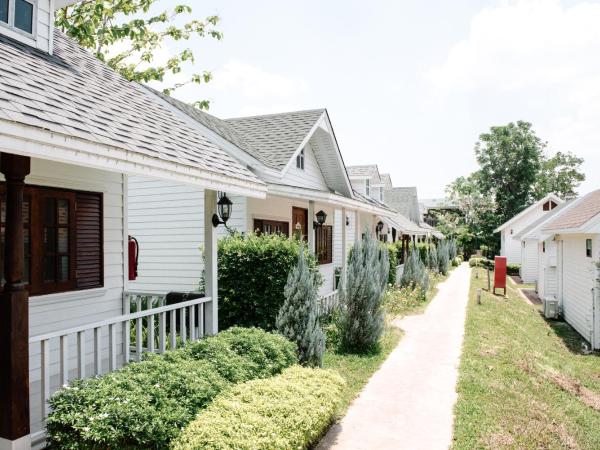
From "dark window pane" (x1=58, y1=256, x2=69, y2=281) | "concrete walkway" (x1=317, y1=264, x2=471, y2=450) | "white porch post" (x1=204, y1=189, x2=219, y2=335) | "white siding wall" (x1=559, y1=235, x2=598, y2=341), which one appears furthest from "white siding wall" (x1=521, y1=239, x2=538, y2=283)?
"dark window pane" (x1=58, y1=256, x2=69, y2=281)

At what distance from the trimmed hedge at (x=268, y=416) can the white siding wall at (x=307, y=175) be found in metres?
8.04

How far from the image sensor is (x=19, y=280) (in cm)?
385

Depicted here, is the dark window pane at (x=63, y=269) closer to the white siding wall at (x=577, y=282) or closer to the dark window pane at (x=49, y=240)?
the dark window pane at (x=49, y=240)

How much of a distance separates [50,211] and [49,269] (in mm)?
856

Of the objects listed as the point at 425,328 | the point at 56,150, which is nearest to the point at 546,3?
the point at 425,328

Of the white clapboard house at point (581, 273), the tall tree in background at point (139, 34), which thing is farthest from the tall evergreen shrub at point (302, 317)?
Answer: the tall tree in background at point (139, 34)

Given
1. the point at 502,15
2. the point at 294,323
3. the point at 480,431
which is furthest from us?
the point at 502,15

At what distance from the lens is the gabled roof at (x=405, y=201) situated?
4203 centimetres

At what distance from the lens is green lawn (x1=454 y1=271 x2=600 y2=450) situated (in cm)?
572

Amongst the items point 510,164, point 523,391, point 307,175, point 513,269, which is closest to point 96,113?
point 523,391

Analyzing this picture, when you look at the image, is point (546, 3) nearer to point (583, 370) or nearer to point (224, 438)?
point (583, 370)

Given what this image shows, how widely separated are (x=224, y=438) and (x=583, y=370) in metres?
10.3

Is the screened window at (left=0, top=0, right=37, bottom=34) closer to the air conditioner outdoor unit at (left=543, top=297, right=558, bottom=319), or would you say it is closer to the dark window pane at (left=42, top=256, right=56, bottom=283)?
the dark window pane at (left=42, top=256, right=56, bottom=283)

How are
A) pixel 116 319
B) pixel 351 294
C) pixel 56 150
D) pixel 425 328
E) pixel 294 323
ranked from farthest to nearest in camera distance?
pixel 425 328 < pixel 351 294 < pixel 294 323 < pixel 116 319 < pixel 56 150
